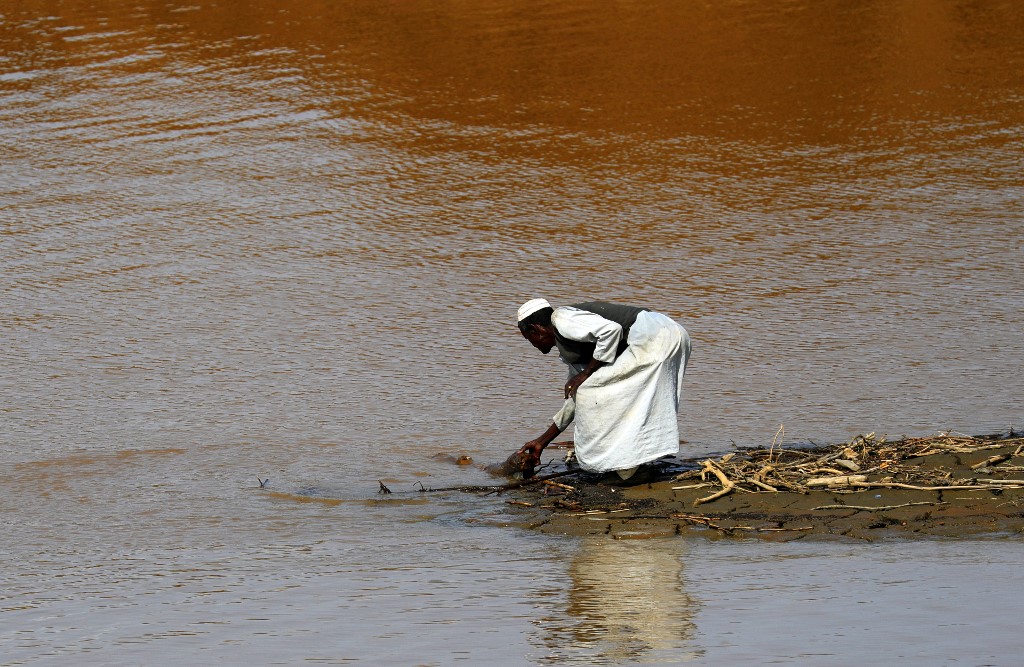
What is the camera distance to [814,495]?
19.4ft

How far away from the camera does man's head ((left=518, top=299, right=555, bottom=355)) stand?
20.2 ft

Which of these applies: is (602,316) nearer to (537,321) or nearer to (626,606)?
(537,321)

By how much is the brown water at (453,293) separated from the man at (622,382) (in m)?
0.63

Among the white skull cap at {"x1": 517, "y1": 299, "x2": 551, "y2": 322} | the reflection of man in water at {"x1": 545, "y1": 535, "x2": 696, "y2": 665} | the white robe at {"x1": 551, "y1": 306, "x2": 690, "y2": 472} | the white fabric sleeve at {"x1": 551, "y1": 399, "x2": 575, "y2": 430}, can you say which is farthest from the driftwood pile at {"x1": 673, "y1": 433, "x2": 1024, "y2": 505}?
the white skull cap at {"x1": 517, "y1": 299, "x2": 551, "y2": 322}

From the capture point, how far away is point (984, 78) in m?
14.0

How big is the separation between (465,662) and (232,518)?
2242 mm

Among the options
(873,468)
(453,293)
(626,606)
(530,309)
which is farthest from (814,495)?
(453,293)

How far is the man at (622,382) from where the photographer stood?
6230 mm

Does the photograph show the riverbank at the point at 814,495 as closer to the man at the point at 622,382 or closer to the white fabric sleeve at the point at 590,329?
the man at the point at 622,382

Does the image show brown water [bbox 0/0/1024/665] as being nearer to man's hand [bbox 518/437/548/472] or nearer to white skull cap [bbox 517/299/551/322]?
man's hand [bbox 518/437/548/472]

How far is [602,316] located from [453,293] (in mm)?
3733

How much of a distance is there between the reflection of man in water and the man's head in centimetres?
100

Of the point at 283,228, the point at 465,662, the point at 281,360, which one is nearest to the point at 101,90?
the point at 283,228

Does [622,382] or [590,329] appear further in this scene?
[622,382]
